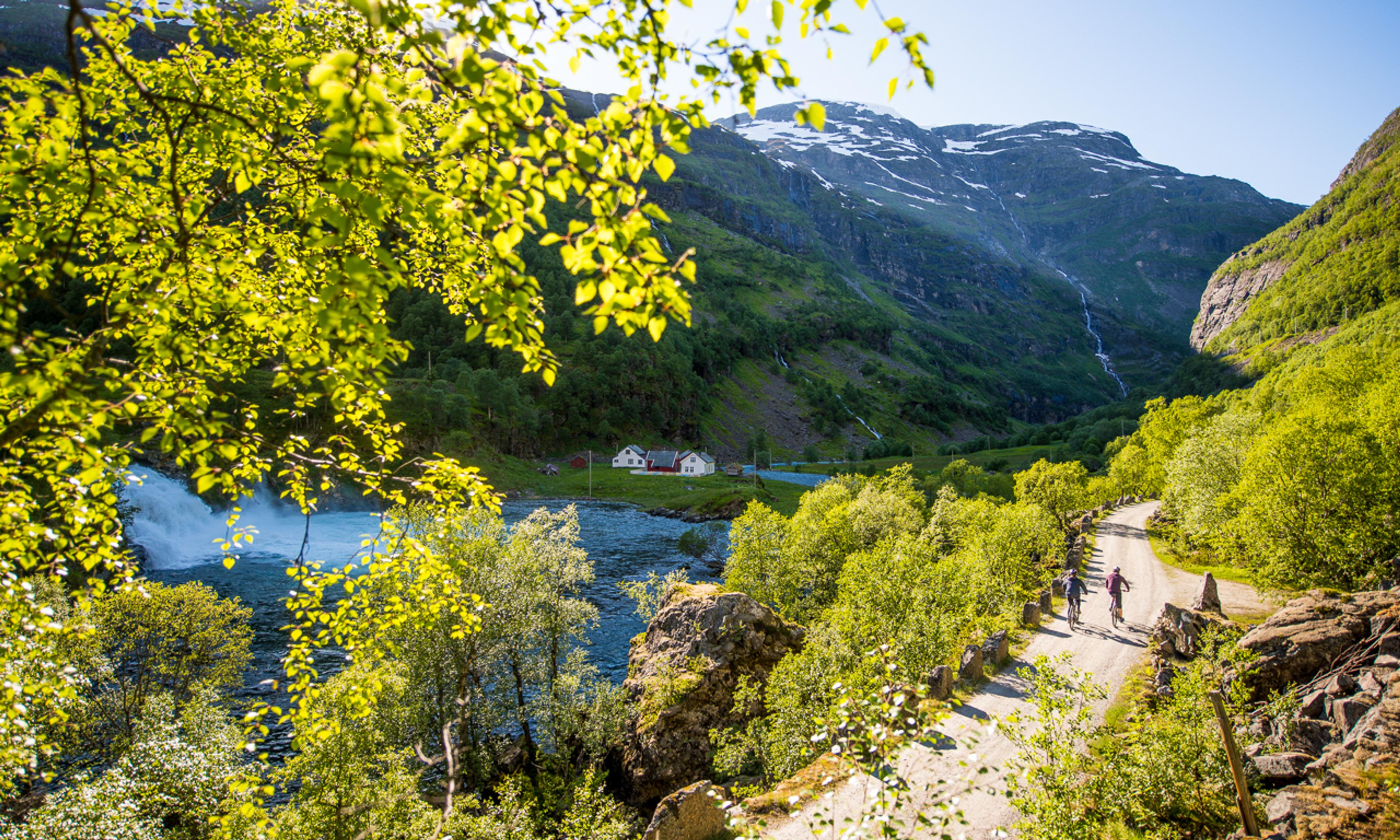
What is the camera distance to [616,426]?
161 metres

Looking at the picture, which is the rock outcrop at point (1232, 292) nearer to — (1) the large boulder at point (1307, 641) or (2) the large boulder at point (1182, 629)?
(2) the large boulder at point (1182, 629)

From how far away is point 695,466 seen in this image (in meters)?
135

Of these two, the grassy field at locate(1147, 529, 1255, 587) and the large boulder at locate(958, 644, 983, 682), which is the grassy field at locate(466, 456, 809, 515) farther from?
the large boulder at locate(958, 644, 983, 682)

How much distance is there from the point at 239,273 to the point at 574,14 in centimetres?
388

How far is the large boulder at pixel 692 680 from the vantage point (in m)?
23.2

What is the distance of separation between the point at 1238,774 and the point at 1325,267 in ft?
618

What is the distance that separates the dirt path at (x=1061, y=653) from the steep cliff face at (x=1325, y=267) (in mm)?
125375

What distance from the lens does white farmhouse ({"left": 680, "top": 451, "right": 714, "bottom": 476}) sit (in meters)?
134

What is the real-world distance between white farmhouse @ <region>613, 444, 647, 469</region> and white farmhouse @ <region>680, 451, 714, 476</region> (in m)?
11.2

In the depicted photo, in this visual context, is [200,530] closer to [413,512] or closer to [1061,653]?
[413,512]

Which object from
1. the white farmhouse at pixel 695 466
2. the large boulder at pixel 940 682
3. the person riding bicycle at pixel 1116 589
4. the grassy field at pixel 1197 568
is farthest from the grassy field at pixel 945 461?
the large boulder at pixel 940 682

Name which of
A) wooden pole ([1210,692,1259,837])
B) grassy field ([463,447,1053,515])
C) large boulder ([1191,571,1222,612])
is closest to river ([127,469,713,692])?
grassy field ([463,447,1053,515])

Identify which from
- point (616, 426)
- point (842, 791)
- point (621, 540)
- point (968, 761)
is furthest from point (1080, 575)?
point (616, 426)

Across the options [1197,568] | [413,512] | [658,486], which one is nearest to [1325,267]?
[1197,568]
